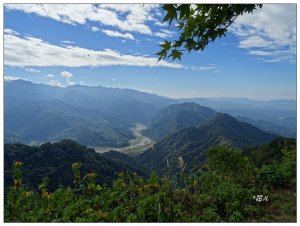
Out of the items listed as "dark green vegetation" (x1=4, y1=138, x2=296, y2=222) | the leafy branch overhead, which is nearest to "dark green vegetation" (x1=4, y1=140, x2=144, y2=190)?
"dark green vegetation" (x1=4, y1=138, x2=296, y2=222)

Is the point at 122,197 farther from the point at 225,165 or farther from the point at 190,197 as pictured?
the point at 225,165

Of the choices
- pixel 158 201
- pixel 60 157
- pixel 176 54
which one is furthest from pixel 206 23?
pixel 60 157

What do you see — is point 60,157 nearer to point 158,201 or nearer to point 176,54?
point 158,201

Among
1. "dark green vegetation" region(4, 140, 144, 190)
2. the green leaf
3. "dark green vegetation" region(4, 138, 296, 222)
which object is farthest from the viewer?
"dark green vegetation" region(4, 140, 144, 190)

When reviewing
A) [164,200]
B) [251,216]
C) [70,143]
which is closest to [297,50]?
[251,216]

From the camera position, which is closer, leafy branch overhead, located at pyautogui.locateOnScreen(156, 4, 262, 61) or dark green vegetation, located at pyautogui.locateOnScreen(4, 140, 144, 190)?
leafy branch overhead, located at pyautogui.locateOnScreen(156, 4, 262, 61)

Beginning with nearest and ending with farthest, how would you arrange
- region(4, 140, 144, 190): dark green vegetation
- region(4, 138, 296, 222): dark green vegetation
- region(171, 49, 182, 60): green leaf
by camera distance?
region(171, 49, 182, 60): green leaf < region(4, 138, 296, 222): dark green vegetation < region(4, 140, 144, 190): dark green vegetation

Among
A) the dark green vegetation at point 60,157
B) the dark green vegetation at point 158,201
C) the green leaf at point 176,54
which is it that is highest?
the green leaf at point 176,54

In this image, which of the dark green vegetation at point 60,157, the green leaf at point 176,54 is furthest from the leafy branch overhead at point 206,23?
the dark green vegetation at point 60,157

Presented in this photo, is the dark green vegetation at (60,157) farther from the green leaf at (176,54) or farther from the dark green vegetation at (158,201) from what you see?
the green leaf at (176,54)

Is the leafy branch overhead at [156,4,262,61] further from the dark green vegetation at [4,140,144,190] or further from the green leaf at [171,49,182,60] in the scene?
the dark green vegetation at [4,140,144,190]
